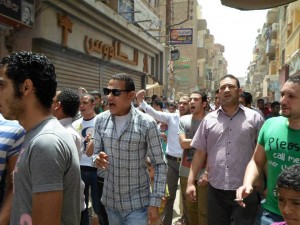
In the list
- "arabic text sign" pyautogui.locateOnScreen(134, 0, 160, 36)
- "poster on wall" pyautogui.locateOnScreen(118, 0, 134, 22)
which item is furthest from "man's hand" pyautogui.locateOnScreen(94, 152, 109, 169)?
"arabic text sign" pyautogui.locateOnScreen(134, 0, 160, 36)

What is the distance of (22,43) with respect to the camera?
949cm

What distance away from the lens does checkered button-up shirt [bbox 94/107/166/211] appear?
3188 millimetres

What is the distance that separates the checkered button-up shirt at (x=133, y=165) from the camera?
319 centimetres

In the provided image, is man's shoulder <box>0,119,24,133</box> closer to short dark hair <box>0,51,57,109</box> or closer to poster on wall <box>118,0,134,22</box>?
short dark hair <box>0,51,57,109</box>

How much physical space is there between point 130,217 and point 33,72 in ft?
5.84

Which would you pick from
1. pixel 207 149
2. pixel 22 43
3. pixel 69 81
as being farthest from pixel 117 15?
pixel 207 149

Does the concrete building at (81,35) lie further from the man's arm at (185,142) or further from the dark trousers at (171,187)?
the man's arm at (185,142)

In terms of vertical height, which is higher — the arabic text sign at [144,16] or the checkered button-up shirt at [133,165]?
the arabic text sign at [144,16]

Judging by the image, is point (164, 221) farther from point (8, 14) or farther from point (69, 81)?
point (69, 81)

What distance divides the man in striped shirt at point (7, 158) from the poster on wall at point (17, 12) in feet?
20.1

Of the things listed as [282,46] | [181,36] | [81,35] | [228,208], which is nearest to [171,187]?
[228,208]

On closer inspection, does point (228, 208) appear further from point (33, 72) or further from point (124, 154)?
point (33, 72)

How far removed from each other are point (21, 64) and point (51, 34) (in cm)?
877

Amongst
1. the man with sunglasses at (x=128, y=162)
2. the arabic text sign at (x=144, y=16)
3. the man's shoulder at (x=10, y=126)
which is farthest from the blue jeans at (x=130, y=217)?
the arabic text sign at (x=144, y=16)
